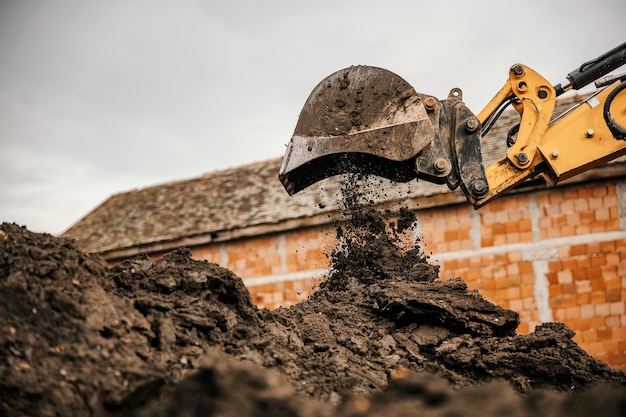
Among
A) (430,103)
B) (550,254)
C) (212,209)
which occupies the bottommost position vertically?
(550,254)

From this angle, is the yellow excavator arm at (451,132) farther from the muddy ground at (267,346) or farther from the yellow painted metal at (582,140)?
the muddy ground at (267,346)

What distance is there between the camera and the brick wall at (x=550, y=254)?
11.8m

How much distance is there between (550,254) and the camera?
1213cm

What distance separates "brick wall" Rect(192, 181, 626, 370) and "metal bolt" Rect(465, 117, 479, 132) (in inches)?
265

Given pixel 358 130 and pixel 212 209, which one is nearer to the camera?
pixel 358 130

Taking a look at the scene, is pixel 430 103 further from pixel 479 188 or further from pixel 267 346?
pixel 267 346

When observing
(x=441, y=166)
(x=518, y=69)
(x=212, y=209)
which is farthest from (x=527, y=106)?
(x=212, y=209)

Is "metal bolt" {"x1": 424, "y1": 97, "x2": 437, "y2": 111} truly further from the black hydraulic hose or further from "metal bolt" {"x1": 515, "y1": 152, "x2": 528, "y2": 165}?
the black hydraulic hose

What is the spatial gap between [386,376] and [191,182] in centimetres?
1482

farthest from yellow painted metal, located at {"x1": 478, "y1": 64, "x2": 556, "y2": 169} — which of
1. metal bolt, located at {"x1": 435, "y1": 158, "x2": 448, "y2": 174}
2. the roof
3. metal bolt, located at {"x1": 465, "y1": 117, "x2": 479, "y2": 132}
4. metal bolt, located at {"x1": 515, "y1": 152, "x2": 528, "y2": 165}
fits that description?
the roof

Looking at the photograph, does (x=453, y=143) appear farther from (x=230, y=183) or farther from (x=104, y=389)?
(x=230, y=183)

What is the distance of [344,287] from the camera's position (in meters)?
6.48

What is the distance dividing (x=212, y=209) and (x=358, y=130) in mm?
11176

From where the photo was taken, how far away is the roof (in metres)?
14.0
